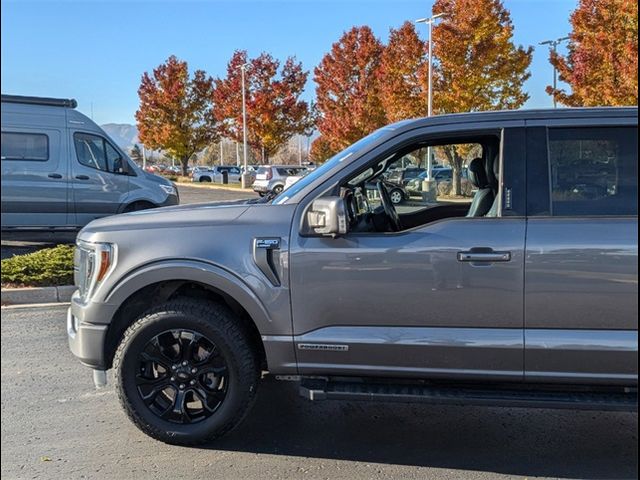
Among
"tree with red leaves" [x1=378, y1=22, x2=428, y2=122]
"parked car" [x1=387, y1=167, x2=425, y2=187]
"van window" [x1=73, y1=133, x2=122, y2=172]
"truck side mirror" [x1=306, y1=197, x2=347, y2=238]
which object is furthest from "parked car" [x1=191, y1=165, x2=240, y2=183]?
"truck side mirror" [x1=306, y1=197, x2=347, y2=238]

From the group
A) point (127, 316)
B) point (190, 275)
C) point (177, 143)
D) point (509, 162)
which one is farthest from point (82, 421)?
point (177, 143)

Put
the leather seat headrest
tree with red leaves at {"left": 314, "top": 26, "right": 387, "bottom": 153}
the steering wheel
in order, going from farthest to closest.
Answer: tree with red leaves at {"left": 314, "top": 26, "right": 387, "bottom": 153}, the steering wheel, the leather seat headrest

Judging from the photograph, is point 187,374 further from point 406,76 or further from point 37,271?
point 406,76

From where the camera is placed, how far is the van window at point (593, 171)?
132 inches

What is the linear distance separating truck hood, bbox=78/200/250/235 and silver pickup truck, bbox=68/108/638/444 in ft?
0.06

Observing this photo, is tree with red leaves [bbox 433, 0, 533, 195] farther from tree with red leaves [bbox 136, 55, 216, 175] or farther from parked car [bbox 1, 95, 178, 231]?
tree with red leaves [bbox 136, 55, 216, 175]

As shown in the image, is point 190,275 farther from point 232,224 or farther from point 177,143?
point 177,143

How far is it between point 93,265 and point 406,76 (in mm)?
23983

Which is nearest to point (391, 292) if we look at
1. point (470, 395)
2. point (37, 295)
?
point (470, 395)

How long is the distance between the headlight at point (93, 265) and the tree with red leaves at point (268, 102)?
34.8 metres

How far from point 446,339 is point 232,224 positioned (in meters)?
1.42

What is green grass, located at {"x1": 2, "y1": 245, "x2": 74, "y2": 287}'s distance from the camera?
726 centimetres

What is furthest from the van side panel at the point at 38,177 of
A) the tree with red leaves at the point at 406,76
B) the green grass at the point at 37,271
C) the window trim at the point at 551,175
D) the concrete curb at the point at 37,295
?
the tree with red leaves at the point at 406,76

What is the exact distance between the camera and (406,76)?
84.7 ft
